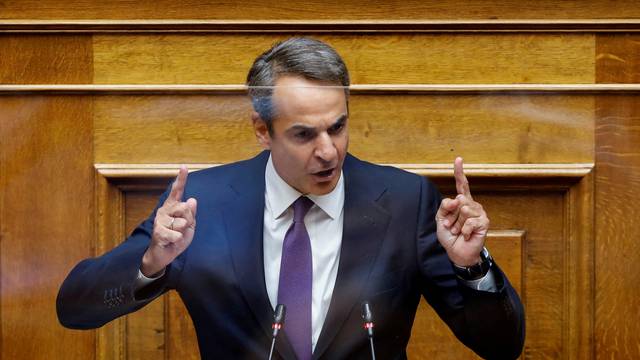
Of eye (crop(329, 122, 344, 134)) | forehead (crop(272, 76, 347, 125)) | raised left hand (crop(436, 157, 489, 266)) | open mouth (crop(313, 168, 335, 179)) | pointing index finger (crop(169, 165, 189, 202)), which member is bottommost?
raised left hand (crop(436, 157, 489, 266))

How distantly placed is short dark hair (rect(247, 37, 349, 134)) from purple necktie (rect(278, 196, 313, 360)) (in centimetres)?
13

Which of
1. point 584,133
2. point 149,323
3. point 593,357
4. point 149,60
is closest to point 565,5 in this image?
point 584,133

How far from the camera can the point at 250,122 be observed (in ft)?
4.17

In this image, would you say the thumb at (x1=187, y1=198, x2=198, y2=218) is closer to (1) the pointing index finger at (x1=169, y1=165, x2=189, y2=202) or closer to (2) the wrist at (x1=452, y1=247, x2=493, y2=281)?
(1) the pointing index finger at (x1=169, y1=165, x2=189, y2=202)

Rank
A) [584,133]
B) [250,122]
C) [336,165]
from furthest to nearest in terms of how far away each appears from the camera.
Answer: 1. [584,133]
2. [250,122]
3. [336,165]

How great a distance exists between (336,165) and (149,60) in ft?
1.49

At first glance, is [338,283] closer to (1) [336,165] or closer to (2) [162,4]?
(1) [336,165]

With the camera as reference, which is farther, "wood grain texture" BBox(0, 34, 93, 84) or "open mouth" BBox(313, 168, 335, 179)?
"wood grain texture" BBox(0, 34, 93, 84)

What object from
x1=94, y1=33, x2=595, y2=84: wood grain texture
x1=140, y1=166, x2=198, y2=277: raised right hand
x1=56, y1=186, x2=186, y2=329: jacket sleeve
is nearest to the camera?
x1=140, y1=166, x2=198, y2=277: raised right hand

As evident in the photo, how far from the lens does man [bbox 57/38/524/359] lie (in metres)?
1.13

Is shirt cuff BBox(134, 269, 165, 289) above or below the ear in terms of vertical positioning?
below

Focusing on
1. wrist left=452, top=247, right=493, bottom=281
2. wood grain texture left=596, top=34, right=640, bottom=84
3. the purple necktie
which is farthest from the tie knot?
wood grain texture left=596, top=34, right=640, bottom=84

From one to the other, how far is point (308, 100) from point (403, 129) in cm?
35

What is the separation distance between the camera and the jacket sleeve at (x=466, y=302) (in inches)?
47.1
